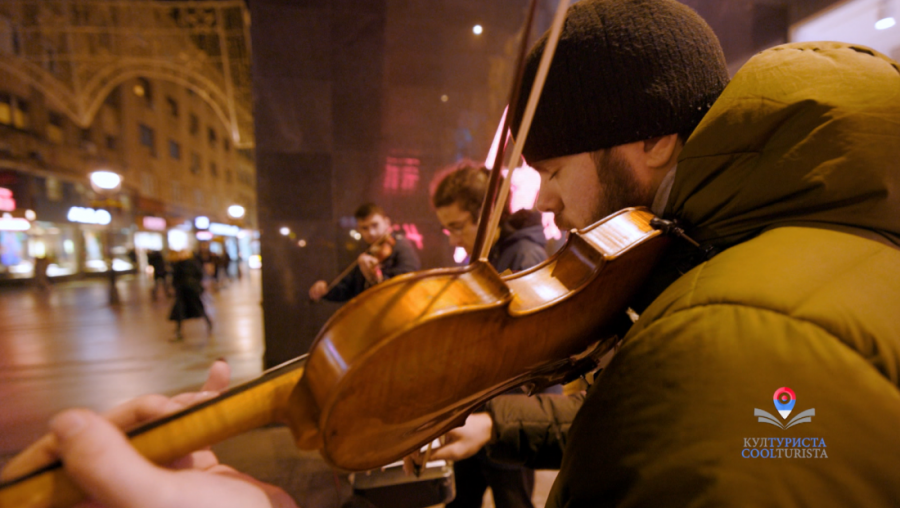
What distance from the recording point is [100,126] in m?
13.3

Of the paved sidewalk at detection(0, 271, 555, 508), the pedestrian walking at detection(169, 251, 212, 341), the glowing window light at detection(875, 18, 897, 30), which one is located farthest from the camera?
the pedestrian walking at detection(169, 251, 212, 341)

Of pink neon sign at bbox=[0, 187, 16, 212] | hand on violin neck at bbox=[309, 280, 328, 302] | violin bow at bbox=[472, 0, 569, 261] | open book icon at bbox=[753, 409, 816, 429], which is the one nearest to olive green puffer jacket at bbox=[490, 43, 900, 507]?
open book icon at bbox=[753, 409, 816, 429]

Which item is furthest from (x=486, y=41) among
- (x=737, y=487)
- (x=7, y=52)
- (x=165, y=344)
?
(x=7, y=52)

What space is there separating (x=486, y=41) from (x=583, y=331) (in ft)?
17.7

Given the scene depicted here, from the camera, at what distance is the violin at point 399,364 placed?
1.81ft

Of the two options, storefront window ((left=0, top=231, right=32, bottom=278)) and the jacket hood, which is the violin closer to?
the jacket hood

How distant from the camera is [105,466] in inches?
19.1

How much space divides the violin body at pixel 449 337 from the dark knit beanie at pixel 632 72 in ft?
0.86

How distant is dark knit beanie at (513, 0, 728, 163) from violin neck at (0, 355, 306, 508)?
2.92 feet

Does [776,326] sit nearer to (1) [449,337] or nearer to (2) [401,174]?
(1) [449,337]

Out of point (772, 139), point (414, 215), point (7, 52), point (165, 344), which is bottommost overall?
point (165, 344)

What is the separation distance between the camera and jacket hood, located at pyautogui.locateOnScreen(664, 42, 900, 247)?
557 mm

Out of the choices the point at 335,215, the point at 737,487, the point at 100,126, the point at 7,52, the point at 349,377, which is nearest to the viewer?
the point at 737,487

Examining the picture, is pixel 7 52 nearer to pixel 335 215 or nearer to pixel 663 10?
pixel 335 215
